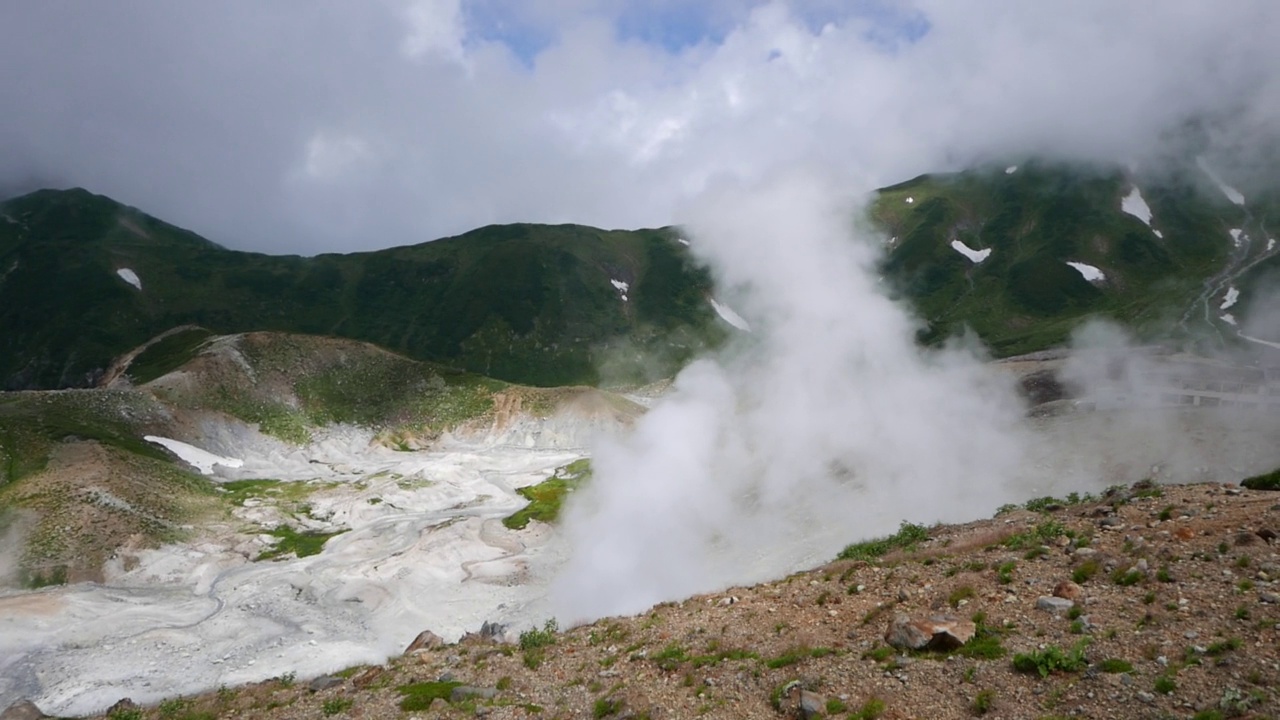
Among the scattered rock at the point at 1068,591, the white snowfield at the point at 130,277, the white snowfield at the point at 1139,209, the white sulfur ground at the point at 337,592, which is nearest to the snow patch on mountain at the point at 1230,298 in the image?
the white snowfield at the point at 1139,209

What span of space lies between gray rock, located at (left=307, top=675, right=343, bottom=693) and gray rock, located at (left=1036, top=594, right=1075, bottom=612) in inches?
771

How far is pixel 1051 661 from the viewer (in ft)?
42.2

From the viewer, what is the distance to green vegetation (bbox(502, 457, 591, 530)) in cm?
5778

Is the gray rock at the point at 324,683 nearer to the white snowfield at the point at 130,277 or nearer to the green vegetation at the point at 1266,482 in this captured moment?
the green vegetation at the point at 1266,482

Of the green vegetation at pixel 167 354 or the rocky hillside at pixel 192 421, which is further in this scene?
the green vegetation at pixel 167 354

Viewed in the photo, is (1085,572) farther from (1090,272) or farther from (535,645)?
(1090,272)

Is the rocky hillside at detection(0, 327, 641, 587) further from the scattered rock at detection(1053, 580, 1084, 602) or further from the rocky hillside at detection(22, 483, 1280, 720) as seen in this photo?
the scattered rock at detection(1053, 580, 1084, 602)

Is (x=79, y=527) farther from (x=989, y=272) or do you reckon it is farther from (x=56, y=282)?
(x=989, y=272)

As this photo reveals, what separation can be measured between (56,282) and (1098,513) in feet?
788

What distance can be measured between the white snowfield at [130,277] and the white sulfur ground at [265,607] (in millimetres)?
159876

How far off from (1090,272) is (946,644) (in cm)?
19981

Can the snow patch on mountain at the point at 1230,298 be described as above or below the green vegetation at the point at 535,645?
above

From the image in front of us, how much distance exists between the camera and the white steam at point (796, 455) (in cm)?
3562

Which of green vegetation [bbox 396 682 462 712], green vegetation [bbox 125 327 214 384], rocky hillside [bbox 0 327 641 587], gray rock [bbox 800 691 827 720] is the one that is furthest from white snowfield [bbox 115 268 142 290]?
gray rock [bbox 800 691 827 720]
